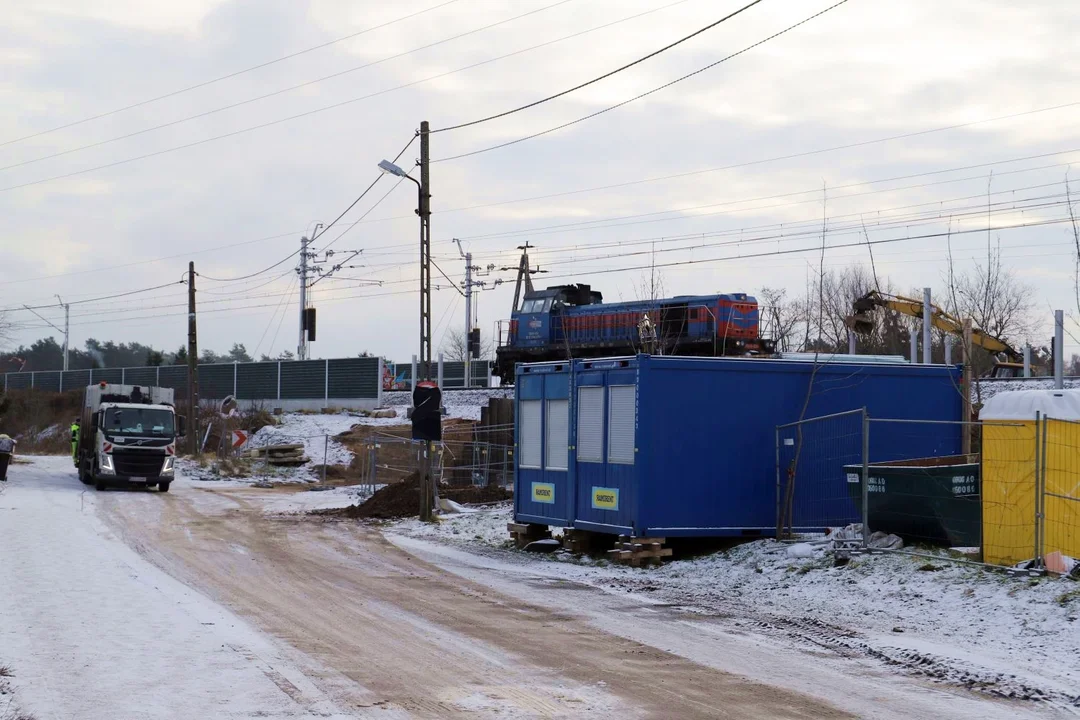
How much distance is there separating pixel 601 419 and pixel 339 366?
130 feet

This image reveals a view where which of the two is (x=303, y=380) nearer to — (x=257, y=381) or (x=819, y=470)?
(x=257, y=381)

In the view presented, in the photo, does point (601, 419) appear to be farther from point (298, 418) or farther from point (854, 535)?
point (298, 418)

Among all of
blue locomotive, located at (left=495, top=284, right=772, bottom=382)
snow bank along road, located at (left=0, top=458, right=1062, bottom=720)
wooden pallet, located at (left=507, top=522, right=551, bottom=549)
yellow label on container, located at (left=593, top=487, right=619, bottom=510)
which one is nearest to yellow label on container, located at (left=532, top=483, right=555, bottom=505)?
wooden pallet, located at (left=507, top=522, right=551, bottom=549)

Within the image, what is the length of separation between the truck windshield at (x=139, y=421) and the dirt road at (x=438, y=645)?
14.7 m

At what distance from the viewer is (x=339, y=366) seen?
5459 centimetres

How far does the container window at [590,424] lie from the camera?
16578mm

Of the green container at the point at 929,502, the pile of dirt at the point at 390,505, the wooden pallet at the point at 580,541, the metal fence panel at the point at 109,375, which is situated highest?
the metal fence panel at the point at 109,375

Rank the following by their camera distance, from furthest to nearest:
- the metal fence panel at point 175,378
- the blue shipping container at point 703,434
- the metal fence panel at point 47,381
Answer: the metal fence panel at point 47,381 < the metal fence panel at point 175,378 < the blue shipping container at point 703,434

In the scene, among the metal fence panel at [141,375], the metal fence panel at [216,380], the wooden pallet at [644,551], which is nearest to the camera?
the wooden pallet at [644,551]

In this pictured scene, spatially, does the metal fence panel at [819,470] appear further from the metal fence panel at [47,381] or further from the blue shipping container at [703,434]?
the metal fence panel at [47,381]

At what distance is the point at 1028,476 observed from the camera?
1184cm

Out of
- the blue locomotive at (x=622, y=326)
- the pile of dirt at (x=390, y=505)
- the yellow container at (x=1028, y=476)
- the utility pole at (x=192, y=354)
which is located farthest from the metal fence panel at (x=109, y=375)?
the yellow container at (x=1028, y=476)

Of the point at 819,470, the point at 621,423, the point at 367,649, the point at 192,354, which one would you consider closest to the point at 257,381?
the point at 192,354

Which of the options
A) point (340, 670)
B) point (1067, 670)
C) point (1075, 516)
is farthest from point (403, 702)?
point (1075, 516)
